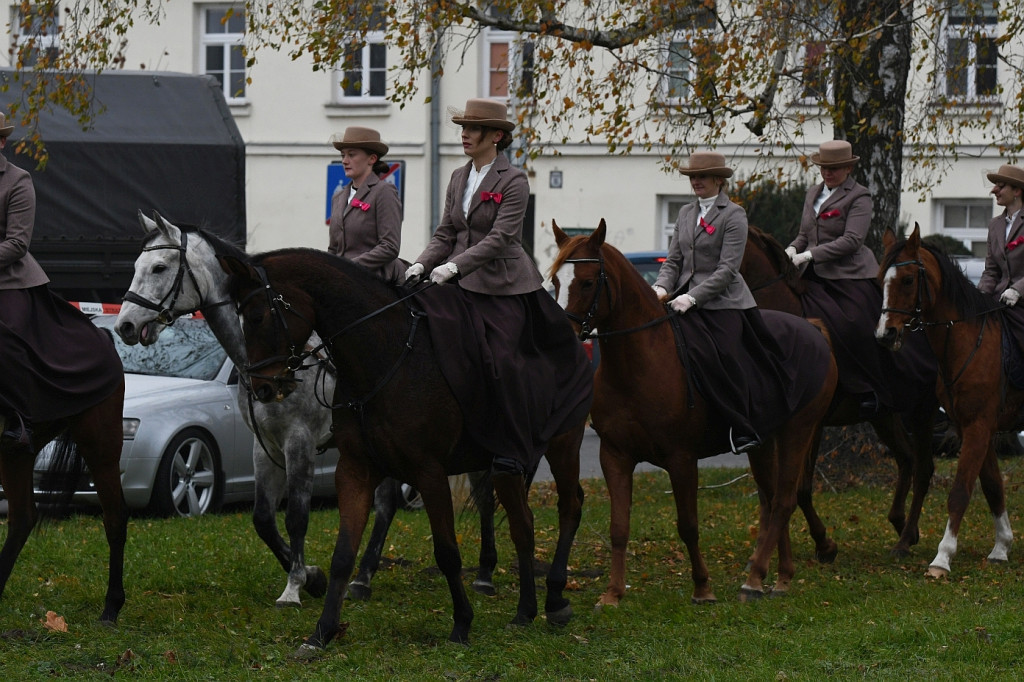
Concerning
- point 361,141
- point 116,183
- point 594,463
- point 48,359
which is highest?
point 361,141

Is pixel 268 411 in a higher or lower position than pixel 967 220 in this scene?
lower

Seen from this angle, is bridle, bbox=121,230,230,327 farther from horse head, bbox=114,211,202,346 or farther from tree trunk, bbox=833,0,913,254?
tree trunk, bbox=833,0,913,254

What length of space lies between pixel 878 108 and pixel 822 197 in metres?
3.08

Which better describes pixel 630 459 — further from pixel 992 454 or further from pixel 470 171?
pixel 992 454

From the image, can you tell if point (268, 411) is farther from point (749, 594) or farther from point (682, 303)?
point (749, 594)

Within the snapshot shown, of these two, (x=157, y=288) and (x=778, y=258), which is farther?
(x=778, y=258)

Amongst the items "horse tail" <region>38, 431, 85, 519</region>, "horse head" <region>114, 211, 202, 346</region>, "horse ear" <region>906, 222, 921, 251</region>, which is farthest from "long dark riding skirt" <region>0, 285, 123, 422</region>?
"horse ear" <region>906, 222, 921, 251</region>

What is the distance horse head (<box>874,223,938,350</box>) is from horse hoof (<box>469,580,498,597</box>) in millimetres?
2897

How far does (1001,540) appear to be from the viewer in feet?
32.3

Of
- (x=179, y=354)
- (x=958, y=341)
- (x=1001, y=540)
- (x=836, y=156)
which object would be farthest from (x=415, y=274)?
(x=179, y=354)

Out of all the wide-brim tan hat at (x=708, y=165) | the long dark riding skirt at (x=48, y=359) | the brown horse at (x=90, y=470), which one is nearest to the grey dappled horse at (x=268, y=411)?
the long dark riding skirt at (x=48, y=359)

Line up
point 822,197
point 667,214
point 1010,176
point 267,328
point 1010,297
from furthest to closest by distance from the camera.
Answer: point 667,214
point 822,197
point 1010,176
point 1010,297
point 267,328

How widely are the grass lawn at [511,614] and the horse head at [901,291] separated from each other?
155 centimetres

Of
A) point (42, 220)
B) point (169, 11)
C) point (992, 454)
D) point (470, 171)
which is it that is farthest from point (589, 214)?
point (470, 171)
